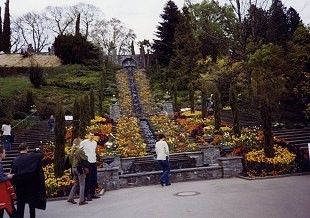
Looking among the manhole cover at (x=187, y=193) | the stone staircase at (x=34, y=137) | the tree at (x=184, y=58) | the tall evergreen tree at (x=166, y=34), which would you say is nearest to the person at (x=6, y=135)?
the stone staircase at (x=34, y=137)

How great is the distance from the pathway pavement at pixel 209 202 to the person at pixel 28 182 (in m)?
1.10

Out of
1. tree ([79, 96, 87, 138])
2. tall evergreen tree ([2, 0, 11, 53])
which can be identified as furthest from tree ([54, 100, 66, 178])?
tall evergreen tree ([2, 0, 11, 53])

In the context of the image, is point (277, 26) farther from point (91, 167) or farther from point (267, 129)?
point (91, 167)

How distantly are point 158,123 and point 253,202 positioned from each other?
17065 mm

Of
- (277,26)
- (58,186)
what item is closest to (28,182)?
(58,186)

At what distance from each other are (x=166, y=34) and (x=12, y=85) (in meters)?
19.8

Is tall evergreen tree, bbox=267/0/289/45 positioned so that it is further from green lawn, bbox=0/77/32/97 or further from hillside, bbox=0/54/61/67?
hillside, bbox=0/54/61/67

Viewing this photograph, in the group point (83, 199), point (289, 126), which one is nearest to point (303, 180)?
point (83, 199)

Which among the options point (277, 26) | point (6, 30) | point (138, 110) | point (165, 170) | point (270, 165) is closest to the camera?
point (165, 170)

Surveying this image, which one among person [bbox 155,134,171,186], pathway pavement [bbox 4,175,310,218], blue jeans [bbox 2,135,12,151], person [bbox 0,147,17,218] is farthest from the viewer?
blue jeans [bbox 2,135,12,151]

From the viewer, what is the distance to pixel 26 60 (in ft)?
170

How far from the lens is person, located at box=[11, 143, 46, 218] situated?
7602 millimetres

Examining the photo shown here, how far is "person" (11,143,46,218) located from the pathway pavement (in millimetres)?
1101

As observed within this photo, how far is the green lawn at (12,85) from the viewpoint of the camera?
3562 cm
